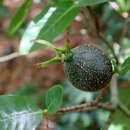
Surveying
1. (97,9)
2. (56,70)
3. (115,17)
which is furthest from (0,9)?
(56,70)

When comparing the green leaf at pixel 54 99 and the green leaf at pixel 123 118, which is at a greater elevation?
the green leaf at pixel 54 99

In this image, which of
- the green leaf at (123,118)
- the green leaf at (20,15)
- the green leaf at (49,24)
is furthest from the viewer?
the green leaf at (123,118)

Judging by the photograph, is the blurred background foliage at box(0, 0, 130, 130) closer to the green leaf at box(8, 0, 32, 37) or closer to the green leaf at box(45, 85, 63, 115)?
the green leaf at box(45, 85, 63, 115)

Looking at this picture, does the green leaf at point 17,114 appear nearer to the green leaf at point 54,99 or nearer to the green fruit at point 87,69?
the green leaf at point 54,99

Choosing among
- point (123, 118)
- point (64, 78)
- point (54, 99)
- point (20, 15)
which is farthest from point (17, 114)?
point (64, 78)

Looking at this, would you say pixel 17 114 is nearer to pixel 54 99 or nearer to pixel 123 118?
pixel 54 99

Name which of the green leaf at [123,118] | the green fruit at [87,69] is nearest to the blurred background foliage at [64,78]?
the green leaf at [123,118]

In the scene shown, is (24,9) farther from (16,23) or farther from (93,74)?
(93,74)
